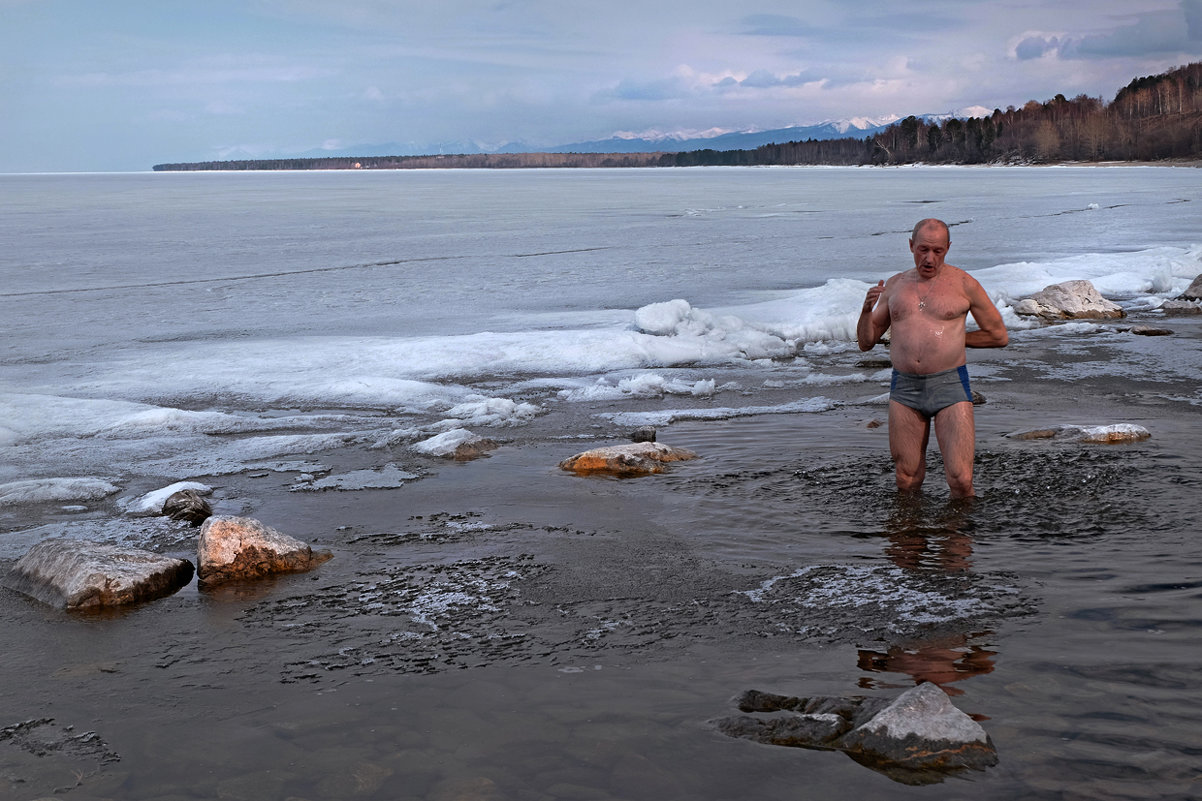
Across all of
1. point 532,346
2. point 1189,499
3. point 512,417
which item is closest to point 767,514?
point 1189,499

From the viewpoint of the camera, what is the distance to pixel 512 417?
27.4 feet

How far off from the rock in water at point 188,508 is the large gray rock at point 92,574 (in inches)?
29.3

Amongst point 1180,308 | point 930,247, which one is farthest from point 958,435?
point 1180,308

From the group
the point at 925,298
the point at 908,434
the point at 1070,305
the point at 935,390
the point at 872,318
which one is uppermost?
the point at 925,298

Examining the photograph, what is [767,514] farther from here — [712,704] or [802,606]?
[712,704]

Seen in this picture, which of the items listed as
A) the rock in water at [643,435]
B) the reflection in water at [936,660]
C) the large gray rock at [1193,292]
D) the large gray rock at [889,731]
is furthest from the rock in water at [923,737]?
the large gray rock at [1193,292]

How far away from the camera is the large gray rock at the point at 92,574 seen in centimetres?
456

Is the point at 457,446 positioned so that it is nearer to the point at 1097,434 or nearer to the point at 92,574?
the point at 92,574

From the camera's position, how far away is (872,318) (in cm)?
593

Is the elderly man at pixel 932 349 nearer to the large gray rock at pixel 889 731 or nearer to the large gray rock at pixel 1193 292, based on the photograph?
the large gray rock at pixel 889 731

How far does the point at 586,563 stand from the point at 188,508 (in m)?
2.29

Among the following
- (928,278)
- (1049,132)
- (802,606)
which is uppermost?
(1049,132)

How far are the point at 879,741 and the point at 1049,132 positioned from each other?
14211 cm

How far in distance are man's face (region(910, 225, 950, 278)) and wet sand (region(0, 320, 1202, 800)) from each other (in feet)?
4.10
